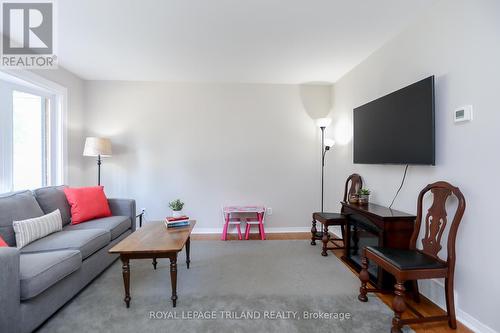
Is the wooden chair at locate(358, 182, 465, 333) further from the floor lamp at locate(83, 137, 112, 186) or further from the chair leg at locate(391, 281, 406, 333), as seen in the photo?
the floor lamp at locate(83, 137, 112, 186)

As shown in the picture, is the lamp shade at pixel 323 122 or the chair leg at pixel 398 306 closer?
the chair leg at pixel 398 306

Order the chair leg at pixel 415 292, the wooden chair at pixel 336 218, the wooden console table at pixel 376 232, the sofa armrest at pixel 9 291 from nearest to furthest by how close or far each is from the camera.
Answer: the sofa armrest at pixel 9 291 < the chair leg at pixel 415 292 < the wooden console table at pixel 376 232 < the wooden chair at pixel 336 218

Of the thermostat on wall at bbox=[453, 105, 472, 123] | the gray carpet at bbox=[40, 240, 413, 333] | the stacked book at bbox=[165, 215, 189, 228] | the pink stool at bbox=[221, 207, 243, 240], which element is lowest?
the gray carpet at bbox=[40, 240, 413, 333]

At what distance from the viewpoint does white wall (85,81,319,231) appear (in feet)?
12.5

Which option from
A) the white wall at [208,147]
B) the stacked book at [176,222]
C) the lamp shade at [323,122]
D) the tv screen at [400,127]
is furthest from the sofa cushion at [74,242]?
the lamp shade at [323,122]

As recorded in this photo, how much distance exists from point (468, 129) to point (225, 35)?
228 cm

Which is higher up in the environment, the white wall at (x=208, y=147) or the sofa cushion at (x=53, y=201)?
the white wall at (x=208, y=147)

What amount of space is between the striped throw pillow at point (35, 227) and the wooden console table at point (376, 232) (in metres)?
3.10

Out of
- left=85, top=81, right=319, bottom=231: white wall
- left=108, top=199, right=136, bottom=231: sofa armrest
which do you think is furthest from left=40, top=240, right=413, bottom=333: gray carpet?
left=85, top=81, right=319, bottom=231: white wall

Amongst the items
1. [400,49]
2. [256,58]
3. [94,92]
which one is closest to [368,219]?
[400,49]

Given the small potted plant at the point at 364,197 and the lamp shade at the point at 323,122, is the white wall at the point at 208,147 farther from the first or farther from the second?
the small potted plant at the point at 364,197

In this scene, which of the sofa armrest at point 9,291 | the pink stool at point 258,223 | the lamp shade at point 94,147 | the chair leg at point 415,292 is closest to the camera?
the sofa armrest at point 9,291

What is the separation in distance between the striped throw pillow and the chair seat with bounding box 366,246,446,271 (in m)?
2.96

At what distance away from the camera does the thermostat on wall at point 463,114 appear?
5.45ft
